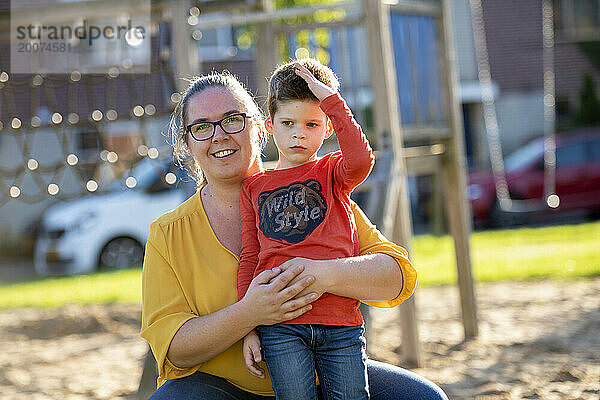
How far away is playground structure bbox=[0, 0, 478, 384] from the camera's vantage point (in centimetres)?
473

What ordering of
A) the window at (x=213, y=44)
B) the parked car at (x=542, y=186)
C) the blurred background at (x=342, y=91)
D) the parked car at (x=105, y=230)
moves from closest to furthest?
1. the blurred background at (x=342, y=91)
2. the parked car at (x=105, y=230)
3. the parked car at (x=542, y=186)
4. the window at (x=213, y=44)

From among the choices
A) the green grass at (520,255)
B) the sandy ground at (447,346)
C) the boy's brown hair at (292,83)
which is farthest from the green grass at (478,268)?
the boy's brown hair at (292,83)

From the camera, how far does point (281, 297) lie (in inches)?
87.4

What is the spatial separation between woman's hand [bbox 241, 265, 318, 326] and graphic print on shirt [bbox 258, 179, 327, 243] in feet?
0.41

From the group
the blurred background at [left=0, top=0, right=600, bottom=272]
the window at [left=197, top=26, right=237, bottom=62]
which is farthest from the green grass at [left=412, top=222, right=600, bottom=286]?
the window at [left=197, top=26, right=237, bottom=62]

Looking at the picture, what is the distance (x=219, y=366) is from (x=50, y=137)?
1542 cm

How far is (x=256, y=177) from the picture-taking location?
8.16 ft

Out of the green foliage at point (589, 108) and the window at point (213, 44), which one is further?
the green foliage at point (589, 108)

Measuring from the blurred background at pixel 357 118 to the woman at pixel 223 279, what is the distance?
0.54 m

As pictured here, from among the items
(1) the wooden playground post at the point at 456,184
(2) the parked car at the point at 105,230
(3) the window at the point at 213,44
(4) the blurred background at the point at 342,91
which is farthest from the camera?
(3) the window at the point at 213,44

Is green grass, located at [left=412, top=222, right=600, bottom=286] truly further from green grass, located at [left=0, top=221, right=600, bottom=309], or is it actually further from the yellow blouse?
the yellow blouse

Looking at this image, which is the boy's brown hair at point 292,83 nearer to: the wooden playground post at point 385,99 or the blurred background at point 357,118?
the blurred background at point 357,118

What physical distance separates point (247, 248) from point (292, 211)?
0.18 metres

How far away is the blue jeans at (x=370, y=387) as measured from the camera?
237 centimetres
